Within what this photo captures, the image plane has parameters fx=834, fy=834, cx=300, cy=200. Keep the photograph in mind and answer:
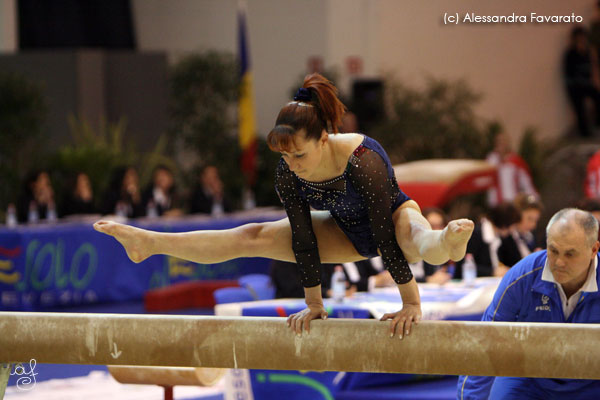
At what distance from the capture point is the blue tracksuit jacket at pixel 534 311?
341 centimetres

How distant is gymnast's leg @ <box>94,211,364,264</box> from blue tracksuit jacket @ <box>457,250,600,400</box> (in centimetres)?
67

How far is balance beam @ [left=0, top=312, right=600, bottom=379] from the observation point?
2.80 meters

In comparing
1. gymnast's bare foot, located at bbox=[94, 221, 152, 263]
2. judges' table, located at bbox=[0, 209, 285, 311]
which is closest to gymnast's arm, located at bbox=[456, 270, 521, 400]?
gymnast's bare foot, located at bbox=[94, 221, 152, 263]

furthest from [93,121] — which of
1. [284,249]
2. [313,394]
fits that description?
[284,249]

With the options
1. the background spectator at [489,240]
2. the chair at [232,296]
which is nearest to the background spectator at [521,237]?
the background spectator at [489,240]

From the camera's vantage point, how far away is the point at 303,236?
10.3 ft

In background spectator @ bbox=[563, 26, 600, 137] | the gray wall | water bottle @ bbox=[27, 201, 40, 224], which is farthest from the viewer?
background spectator @ bbox=[563, 26, 600, 137]

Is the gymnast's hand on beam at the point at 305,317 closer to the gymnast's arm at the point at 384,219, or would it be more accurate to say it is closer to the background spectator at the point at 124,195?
the gymnast's arm at the point at 384,219

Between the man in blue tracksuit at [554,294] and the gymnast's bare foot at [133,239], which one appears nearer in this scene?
the gymnast's bare foot at [133,239]

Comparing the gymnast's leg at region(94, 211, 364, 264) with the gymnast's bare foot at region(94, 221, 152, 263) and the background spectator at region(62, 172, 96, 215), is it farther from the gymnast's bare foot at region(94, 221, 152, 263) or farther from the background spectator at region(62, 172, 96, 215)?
the background spectator at region(62, 172, 96, 215)

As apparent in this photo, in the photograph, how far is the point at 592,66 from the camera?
44.7ft

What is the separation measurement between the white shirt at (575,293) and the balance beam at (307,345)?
615mm

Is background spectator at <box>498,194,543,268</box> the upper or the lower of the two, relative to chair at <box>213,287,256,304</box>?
upper

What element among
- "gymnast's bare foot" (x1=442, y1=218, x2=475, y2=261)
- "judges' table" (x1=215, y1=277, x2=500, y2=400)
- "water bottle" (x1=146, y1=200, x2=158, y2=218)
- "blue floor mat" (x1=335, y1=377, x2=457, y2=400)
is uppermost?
"gymnast's bare foot" (x1=442, y1=218, x2=475, y2=261)
